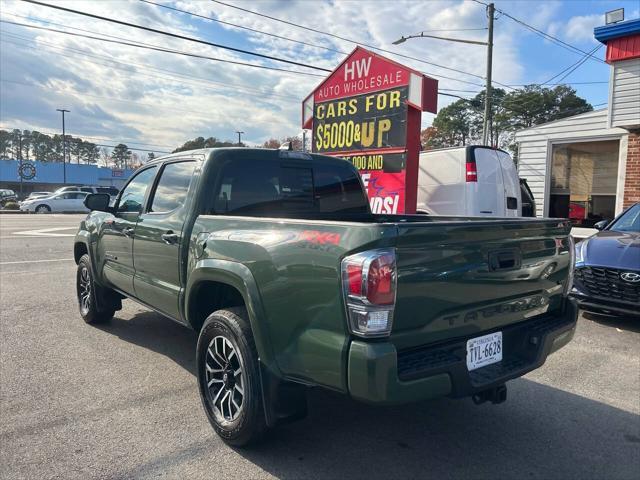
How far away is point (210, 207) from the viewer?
12.2 ft

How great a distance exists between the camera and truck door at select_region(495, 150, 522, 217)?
9.53 meters

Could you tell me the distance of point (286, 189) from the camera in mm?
4195

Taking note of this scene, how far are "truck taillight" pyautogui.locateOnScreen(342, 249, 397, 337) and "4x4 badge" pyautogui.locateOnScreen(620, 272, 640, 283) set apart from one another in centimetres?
441

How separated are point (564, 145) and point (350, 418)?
48.4ft

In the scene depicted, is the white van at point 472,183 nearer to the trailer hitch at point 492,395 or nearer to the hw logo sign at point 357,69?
the hw logo sign at point 357,69

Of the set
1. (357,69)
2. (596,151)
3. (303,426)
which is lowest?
(303,426)

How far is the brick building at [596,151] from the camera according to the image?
11.2 metres

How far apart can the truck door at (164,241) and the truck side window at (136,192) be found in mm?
277

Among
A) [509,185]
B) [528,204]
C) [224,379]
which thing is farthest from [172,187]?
[528,204]

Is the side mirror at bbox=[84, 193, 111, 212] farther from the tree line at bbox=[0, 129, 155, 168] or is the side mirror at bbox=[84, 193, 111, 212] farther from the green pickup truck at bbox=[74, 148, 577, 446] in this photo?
the tree line at bbox=[0, 129, 155, 168]

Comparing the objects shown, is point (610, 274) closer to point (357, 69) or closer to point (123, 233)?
point (123, 233)

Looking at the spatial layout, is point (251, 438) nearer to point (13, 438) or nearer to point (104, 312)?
point (13, 438)

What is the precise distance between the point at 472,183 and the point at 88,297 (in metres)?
6.68

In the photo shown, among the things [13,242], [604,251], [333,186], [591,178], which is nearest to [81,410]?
[333,186]
